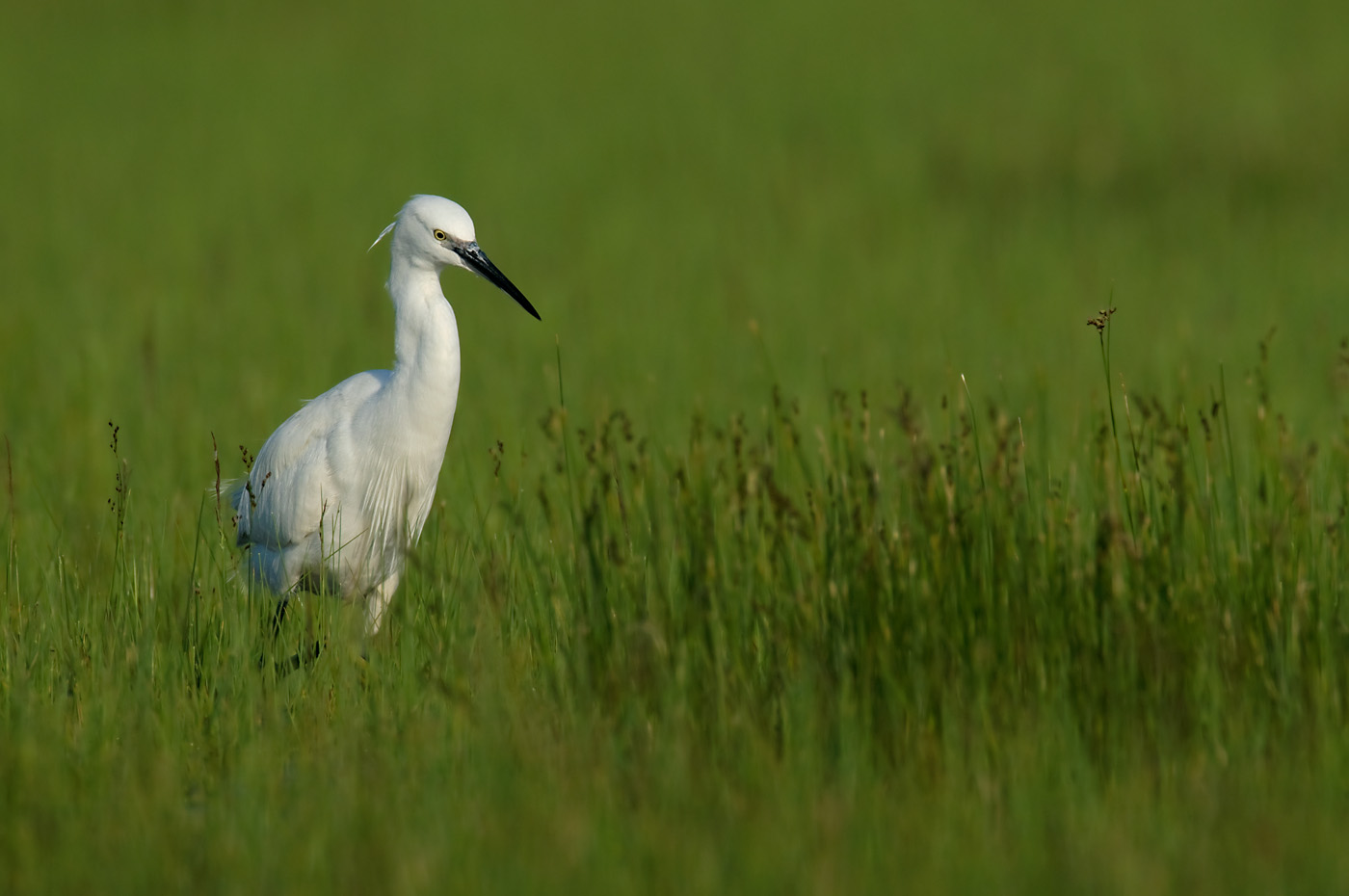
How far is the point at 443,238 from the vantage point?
4.86 meters

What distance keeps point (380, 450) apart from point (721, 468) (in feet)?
5.33

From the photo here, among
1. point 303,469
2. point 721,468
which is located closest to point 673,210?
point 303,469

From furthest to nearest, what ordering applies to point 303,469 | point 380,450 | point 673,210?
point 673,210 < point 303,469 < point 380,450

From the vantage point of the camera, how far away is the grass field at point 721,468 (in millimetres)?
→ 3119

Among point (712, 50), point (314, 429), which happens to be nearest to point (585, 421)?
point (314, 429)

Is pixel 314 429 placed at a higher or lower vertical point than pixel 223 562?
higher

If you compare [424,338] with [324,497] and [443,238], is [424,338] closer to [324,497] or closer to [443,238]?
[443,238]

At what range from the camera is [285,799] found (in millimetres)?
3324

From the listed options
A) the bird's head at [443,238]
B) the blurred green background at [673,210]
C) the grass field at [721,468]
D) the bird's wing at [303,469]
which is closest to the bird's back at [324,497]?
the bird's wing at [303,469]

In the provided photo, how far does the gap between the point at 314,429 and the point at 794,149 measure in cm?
1098

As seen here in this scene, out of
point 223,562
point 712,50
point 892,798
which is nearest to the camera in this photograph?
point 892,798

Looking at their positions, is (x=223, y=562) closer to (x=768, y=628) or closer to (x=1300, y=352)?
(x=768, y=628)

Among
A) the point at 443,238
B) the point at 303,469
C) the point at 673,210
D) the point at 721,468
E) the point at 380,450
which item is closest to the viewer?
the point at 721,468

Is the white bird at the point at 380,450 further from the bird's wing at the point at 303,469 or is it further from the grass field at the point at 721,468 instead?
the grass field at the point at 721,468
